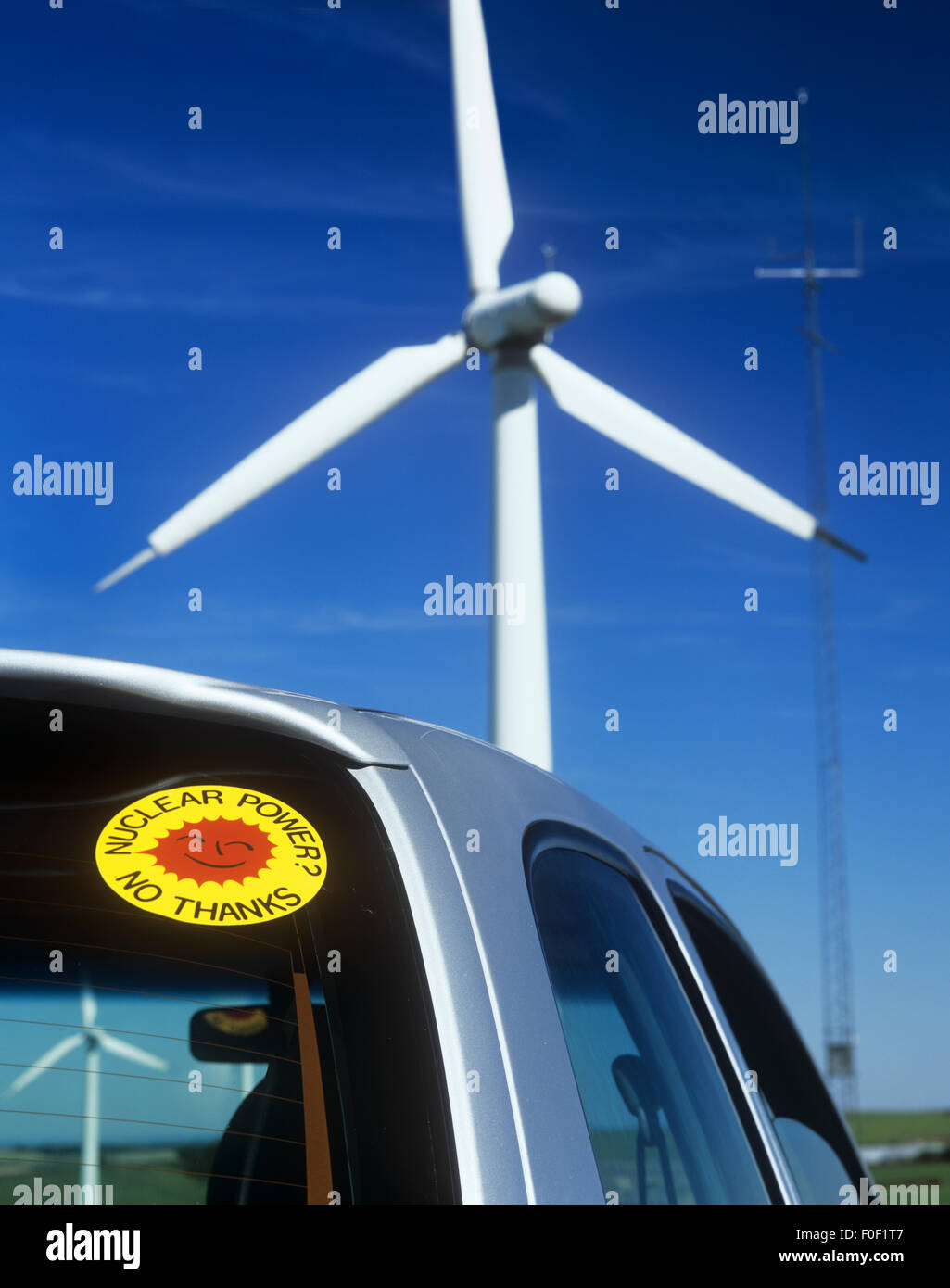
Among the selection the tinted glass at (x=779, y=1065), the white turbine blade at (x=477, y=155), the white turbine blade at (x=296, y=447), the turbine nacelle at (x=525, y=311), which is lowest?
the tinted glass at (x=779, y=1065)

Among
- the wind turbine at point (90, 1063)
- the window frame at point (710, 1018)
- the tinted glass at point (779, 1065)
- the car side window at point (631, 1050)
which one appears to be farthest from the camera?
the tinted glass at point (779, 1065)

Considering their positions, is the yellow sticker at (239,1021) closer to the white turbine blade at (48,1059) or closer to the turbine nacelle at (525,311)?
the white turbine blade at (48,1059)

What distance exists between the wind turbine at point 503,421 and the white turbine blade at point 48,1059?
57.4 feet

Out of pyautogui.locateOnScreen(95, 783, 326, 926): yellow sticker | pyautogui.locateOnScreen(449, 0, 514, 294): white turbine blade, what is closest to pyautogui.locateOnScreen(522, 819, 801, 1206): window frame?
pyautogui.locateOnScreen(95, 783, 326, 926): yellow sticker

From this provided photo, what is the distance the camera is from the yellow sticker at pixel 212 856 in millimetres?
1699

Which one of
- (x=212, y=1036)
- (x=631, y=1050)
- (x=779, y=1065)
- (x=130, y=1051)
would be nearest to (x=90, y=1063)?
(x=130, y=1051)

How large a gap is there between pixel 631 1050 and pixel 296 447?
17018 millimetres

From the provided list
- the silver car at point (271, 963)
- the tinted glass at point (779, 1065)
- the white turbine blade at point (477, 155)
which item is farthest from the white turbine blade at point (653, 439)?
the silver car at point (271, 963)

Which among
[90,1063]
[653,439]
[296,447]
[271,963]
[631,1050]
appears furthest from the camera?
[653,439]

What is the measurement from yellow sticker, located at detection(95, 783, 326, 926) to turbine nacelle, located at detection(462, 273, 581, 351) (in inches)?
816

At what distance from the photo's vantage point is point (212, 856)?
1753 mm

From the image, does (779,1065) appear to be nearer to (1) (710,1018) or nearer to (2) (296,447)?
(1) (710,1018)

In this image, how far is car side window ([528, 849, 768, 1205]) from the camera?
83.7 inches
